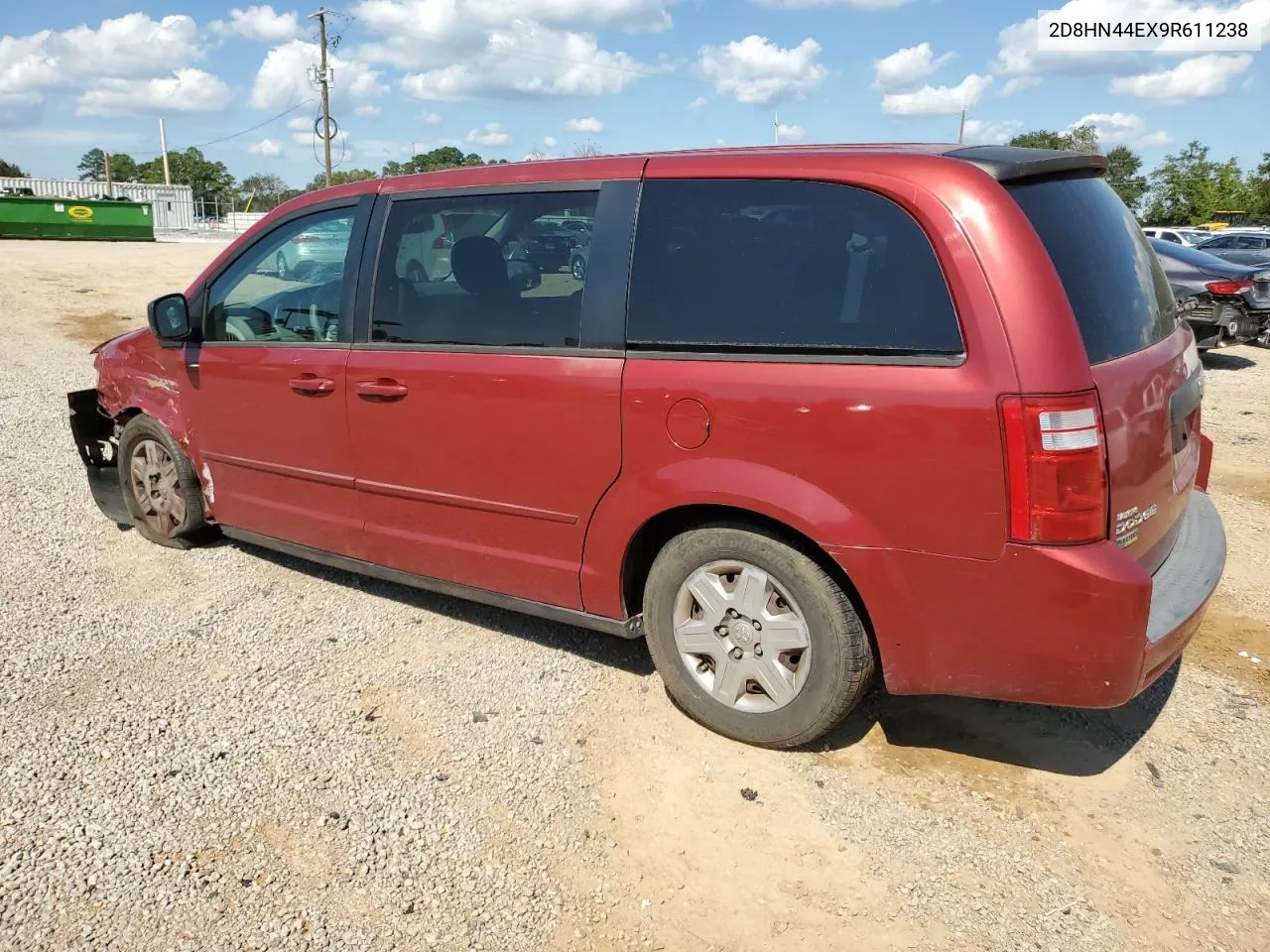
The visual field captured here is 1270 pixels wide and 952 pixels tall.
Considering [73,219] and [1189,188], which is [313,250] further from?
[1189,188]

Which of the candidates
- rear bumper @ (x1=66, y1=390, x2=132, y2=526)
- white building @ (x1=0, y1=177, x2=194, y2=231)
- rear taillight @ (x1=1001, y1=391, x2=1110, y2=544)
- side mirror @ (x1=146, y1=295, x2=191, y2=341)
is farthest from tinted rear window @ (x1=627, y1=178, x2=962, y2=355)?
white building @ (x1=0, y1=177, x2=194, y2=231)

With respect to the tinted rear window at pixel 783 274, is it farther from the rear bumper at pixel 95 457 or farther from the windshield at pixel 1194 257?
the windshield at pixel 1194 257

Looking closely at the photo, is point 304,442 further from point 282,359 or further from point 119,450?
point 119,450

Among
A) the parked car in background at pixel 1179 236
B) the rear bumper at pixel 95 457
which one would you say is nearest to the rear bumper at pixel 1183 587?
the rear bumper at pixel 95 457

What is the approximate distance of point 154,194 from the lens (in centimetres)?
5200

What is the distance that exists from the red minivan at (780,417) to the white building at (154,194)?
5232 centimetres

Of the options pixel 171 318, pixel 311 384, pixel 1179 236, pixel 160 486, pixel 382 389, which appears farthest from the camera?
pixel 1179 236

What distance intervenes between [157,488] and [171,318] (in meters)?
1.02

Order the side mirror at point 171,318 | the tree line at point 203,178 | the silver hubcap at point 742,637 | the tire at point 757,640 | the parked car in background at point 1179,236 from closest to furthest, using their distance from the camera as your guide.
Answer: the tire at point 757,640 → the silver hubcap at point 742,637 → the side mirror at point 171,318 → the parked car in background at point 1179,236 → the tree line at point 203,178

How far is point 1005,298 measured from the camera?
2.61m

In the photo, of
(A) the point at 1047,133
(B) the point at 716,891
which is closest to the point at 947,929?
(B) the point at 716,891

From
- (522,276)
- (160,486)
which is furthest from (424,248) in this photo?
(160,486)

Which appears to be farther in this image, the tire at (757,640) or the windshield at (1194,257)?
the windshield at (1194,257)

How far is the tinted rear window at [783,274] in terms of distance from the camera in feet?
9.08
